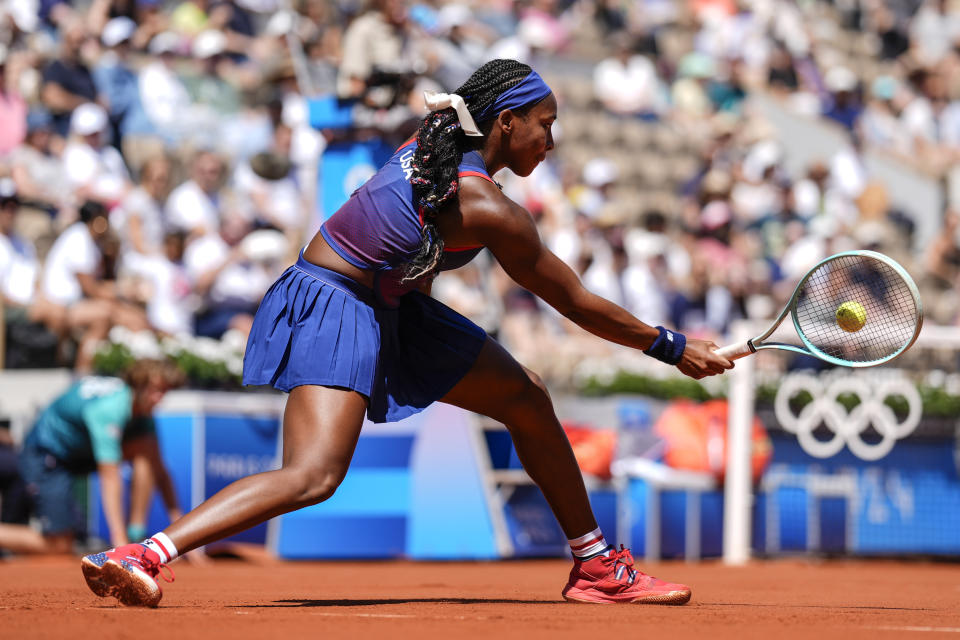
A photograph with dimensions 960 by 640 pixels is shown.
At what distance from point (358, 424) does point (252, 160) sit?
8.24 meters

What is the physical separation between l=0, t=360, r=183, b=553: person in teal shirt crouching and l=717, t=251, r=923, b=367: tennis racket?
16.0 ft

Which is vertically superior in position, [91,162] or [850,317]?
[91,162]

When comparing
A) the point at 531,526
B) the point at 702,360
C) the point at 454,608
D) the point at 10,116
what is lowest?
the point at 531,526

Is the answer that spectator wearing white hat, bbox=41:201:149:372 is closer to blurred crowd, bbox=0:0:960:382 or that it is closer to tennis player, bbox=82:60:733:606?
blurred crowd, bbox=0:0:960:382

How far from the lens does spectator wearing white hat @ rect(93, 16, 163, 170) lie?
12602 millimetres

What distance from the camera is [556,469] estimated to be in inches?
214

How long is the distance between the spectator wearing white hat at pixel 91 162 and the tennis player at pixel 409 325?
6708 mm

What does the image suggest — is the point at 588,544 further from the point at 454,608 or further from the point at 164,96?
the point at 164,96

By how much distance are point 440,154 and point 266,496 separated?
4.17 feet

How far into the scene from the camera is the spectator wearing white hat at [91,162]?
1152cm

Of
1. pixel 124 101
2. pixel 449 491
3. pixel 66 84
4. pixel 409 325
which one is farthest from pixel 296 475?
pixel 124 101

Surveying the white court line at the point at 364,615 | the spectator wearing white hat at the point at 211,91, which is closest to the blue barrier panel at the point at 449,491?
the white court line at the point at 364,615

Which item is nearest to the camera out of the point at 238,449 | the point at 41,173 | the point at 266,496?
the point at 266,496

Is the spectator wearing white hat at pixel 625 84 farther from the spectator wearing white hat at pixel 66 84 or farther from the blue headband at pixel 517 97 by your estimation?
the blue headband at pixel 517 97
